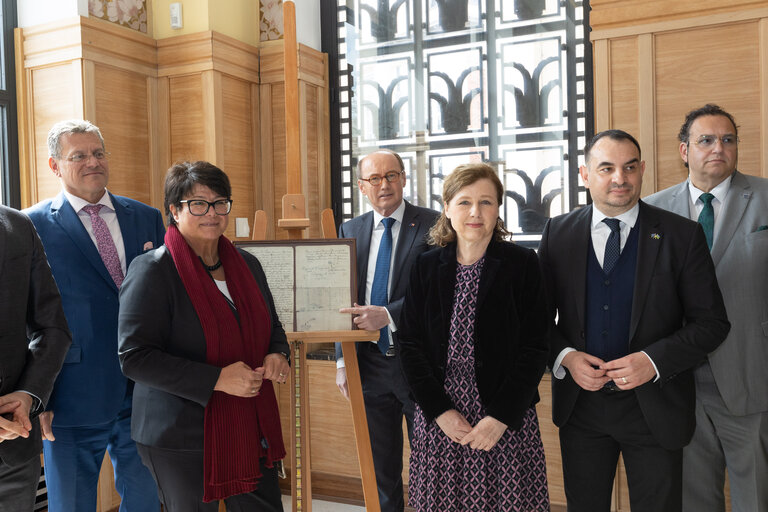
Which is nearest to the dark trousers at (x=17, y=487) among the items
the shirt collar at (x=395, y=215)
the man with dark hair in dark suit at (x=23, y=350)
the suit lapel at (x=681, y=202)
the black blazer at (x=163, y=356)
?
the man with dark hair in dark suit at (x=23, y=350)

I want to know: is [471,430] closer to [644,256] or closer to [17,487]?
[644,256]

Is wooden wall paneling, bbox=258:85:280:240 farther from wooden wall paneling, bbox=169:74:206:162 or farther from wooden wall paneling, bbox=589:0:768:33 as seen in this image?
wooden wall paneling, bbox=589:0:768:33

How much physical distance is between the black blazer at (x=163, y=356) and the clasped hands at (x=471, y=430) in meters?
0.69

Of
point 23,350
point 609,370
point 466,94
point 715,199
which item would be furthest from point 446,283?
point 466,94

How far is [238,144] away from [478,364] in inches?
100

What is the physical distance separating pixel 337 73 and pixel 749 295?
9.32 ft

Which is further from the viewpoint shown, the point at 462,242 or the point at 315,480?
the point at 315,480

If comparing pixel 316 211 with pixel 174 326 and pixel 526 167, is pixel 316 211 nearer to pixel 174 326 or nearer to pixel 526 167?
pixel 526 167

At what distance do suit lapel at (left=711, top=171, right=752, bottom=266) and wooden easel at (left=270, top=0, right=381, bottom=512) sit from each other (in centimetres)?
122

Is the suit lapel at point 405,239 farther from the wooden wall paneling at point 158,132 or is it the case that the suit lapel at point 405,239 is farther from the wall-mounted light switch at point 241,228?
the wooden wall paneling at point 158,132

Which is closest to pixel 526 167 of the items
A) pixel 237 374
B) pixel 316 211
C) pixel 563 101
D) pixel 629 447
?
pixel 563 101

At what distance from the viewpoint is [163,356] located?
1890mm

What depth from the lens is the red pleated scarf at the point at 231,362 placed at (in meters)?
1.95

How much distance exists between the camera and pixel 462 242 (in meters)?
2.20
